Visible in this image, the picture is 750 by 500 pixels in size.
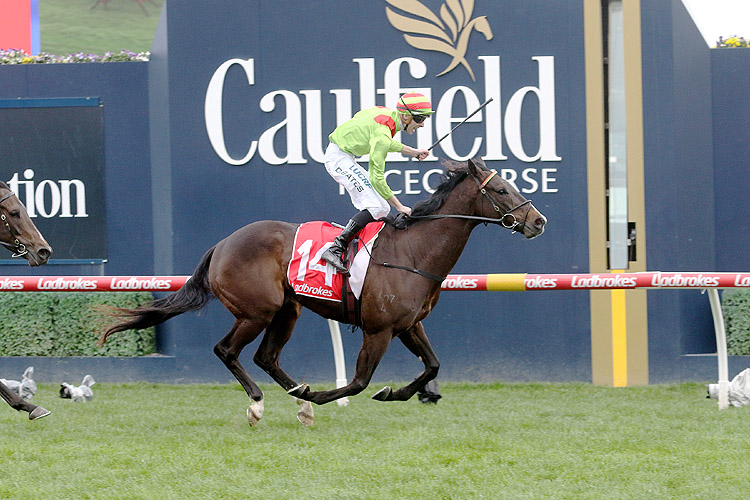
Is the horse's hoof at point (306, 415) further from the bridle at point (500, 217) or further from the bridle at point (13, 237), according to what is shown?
the bridle at point (13, 237)

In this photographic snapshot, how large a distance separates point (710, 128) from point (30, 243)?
526cm

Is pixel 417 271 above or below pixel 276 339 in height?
above

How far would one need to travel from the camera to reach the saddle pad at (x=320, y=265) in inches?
221

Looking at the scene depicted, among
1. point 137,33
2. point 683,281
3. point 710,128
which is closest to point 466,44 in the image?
point 710,128

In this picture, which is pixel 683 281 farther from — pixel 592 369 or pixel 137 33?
pixel 137 33

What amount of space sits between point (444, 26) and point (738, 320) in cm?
322

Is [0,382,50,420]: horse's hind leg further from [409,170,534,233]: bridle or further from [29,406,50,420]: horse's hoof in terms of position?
[409,170,534,233]: bridle

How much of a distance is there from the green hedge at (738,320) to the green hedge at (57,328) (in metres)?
4.63

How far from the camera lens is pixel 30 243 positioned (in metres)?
5.80

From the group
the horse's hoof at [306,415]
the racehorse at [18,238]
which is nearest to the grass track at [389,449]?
the horse's hoof at [306,415]

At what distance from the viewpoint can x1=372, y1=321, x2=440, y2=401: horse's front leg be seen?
5.67 m

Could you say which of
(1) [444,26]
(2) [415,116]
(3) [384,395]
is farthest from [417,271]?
(1) [444,26]

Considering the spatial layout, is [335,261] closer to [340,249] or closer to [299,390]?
[340,249]

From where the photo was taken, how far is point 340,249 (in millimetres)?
5617
